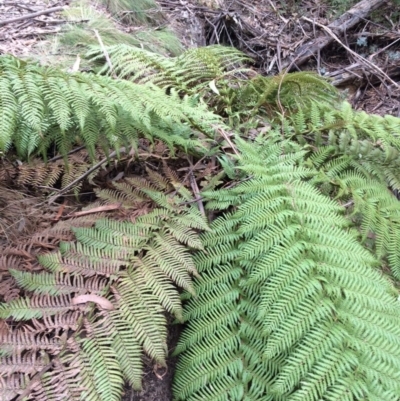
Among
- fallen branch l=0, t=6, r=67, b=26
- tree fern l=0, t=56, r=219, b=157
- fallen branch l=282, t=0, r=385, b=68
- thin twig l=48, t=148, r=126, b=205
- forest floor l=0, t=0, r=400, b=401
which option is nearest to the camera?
tree fern l=0, t=56, r=219, b=157

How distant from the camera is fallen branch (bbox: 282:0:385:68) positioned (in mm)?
4453

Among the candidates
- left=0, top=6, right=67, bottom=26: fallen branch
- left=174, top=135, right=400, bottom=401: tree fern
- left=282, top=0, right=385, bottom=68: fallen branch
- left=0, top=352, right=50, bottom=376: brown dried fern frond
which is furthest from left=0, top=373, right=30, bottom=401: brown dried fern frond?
left=282, top=0, right=385, bottom=68: fallen branch

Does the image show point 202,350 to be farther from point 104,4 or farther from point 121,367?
point 104,4

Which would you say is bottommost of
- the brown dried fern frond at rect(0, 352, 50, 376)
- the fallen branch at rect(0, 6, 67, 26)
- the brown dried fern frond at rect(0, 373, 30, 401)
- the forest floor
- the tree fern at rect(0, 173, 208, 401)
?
the brown dried fern frond at rect(0, 373, 30, 401)

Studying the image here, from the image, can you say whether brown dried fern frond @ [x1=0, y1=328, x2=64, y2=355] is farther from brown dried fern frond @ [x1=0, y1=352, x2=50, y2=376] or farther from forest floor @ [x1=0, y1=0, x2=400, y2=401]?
forest floor @ [x1=0, y1=0, x2=400, y2=401]

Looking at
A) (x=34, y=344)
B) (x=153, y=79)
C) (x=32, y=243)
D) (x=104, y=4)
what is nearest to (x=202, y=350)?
(x=34, y=344)

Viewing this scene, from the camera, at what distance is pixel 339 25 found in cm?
475

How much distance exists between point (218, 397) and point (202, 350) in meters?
0.16

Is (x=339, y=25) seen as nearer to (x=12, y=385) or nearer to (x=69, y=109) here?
(x=69, y=109)

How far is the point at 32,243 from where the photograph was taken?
5.09ft

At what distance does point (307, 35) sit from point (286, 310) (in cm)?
428

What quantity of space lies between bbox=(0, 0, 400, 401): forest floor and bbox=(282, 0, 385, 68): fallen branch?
0.04 feet

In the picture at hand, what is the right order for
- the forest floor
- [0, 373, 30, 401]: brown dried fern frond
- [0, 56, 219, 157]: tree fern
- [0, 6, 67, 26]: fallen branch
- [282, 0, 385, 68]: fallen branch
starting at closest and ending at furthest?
[0, 373, 30, 401]: brown dried fern frond → [0, 56, 219, 157]: tree fern → [0, 6, 67, 26]: fallen branch → the forest floor → [282, 0, 385, 68]: fallen branch

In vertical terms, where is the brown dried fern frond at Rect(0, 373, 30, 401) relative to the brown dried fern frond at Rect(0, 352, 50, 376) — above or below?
below
